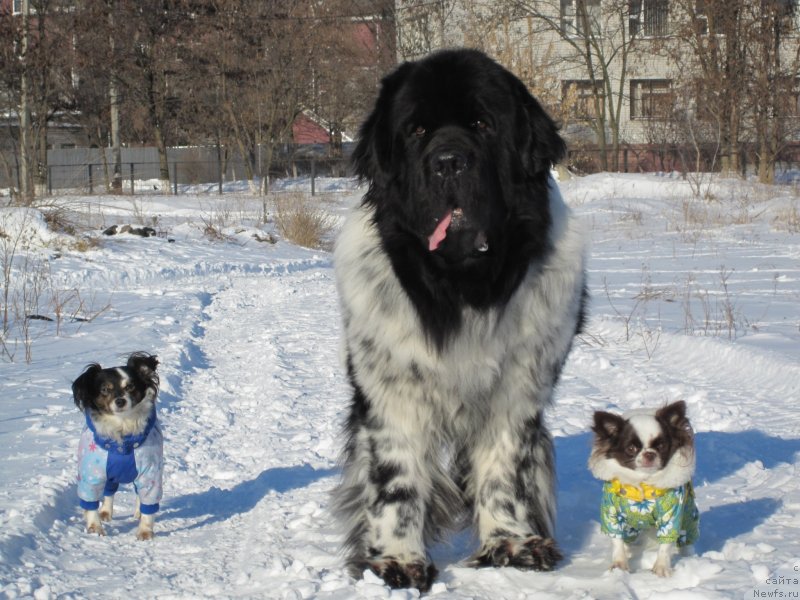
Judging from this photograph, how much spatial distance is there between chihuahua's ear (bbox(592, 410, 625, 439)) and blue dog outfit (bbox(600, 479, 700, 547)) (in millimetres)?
160

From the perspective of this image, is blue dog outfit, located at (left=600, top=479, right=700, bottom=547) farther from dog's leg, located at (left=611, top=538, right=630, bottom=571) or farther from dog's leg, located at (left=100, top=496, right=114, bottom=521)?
dog's leg, located at (left=100, top=496, right=114, bottom=521)

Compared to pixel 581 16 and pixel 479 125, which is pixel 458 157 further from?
pixel 581 16

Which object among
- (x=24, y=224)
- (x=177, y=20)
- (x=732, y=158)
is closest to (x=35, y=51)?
(x=177, y=20)

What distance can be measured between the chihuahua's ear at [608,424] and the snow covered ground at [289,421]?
46cm

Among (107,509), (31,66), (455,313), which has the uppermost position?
(31,66)

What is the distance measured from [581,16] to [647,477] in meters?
32.6

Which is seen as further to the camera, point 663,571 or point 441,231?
point 441,231

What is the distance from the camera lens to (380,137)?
3611 mm

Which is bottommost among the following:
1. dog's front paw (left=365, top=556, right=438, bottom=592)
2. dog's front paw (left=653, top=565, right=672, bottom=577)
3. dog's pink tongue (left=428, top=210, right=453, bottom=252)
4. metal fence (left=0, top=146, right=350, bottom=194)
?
dog's front paw (left=365, top=556, right=438, bottom=592)

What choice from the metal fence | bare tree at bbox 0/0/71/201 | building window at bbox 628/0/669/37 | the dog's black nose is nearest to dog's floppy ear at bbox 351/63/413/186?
the dog's black nose

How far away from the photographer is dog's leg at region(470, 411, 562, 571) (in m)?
3.52

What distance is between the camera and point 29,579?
3295 millimetres

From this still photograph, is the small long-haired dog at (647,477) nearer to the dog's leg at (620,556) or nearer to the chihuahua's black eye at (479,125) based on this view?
the dog's leg at (620,556)

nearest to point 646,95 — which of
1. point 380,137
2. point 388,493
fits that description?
point 380,137
